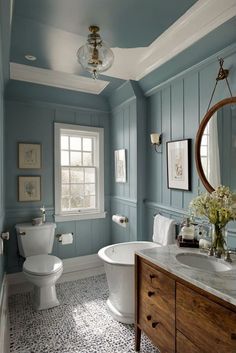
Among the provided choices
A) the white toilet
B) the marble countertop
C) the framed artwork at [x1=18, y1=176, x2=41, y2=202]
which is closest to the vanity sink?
the marble countertop

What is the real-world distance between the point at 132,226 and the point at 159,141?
1192 mm

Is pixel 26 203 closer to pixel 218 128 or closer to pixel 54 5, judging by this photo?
pixel 54 5

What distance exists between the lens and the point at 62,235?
317cm

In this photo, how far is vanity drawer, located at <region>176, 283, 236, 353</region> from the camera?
1.09m

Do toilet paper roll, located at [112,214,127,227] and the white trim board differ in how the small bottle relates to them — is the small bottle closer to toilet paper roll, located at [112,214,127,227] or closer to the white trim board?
toilet paper roll, located at [112,214,127,227]

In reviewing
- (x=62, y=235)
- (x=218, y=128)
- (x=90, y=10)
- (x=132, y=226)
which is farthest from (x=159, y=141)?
(x=62, y=235)

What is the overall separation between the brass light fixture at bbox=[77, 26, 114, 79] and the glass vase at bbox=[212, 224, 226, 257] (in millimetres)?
1528

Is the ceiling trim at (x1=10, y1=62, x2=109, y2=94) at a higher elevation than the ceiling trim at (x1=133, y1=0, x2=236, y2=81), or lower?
higher

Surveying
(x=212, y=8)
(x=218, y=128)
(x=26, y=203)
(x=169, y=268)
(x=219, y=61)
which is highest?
(x=212, y=8)

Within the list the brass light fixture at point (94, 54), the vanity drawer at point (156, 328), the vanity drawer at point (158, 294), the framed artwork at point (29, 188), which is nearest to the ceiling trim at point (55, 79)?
the brass light fixture at point (94, 54)

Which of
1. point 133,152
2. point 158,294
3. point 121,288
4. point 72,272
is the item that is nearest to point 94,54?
point 133,152

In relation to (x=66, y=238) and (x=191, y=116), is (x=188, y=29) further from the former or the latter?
(x=66, y=238)

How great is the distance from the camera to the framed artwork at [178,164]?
224 cm

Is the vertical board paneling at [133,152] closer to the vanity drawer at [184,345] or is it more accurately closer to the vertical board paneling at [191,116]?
the vertical board paneling at [191,116]
